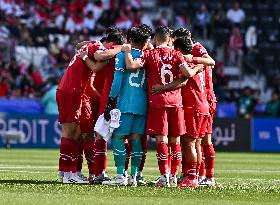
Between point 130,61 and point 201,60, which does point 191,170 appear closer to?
point 201,60

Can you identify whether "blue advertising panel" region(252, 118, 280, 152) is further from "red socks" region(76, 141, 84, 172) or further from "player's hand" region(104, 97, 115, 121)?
"player's hand" region(104, 97, 115, 121)

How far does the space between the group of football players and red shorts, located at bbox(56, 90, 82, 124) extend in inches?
0.7

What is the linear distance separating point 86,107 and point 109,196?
11.1 ft

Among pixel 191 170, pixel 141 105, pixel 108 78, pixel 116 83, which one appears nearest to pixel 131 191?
pixel 191 170

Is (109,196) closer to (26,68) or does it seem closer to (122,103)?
(122,103)

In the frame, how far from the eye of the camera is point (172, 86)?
49.2 ft

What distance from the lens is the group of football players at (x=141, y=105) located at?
15.0 metres

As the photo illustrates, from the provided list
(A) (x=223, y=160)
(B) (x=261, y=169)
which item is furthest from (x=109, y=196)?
(A) (x=223, y=160)

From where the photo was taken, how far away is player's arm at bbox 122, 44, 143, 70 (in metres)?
14.9

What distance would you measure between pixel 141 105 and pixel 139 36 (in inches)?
43.4

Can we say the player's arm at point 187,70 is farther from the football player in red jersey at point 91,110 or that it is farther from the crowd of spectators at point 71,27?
the crowd of spectators at point 71,27

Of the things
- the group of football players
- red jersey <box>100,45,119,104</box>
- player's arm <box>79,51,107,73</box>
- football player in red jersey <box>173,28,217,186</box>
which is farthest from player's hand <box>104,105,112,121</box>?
football player in red jersey <box>173,28,217,186</box>

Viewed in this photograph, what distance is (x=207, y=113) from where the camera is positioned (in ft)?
51.5

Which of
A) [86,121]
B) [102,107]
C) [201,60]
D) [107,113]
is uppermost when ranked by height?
[201,60]
